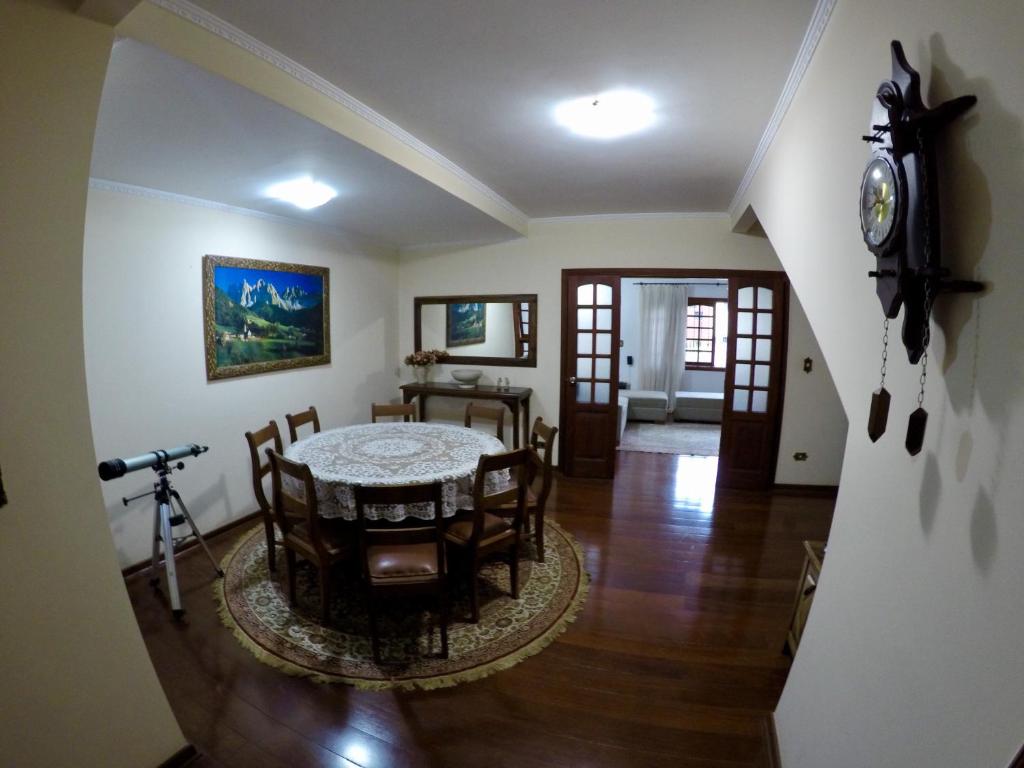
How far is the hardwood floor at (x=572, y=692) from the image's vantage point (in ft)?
5.42

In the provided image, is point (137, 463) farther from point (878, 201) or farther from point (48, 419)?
point (878, 201)

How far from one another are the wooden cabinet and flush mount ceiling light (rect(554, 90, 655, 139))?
7.39ft

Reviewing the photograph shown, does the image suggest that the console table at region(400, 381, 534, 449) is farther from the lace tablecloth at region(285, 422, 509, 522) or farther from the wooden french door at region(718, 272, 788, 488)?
the wooden french door at region(718, 272, 788, 488)

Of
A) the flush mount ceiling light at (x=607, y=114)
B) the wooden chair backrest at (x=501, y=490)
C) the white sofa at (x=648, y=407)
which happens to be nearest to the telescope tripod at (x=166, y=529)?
the wooden chair backrest at (x=501, y=490)

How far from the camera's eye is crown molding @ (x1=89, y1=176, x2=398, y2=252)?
2.53 meters

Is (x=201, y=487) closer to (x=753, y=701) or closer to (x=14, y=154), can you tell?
(x=14, y=154)

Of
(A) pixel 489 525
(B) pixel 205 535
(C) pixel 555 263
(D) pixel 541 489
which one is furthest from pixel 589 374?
(B) pixel 205 535

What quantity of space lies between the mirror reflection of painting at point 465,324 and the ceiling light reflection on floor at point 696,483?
259 cm

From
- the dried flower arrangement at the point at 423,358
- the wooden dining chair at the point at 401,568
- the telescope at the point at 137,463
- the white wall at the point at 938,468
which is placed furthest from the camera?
the dried flower arrangement at the point at 423,358

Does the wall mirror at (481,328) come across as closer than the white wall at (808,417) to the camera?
No

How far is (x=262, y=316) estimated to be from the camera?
138 inches

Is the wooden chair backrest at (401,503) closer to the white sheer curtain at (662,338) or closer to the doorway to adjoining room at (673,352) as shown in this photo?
the doorway to adjoining room at (673,352)

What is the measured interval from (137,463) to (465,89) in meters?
2.50

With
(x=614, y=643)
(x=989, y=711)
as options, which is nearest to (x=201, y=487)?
(x=614, y=643)
